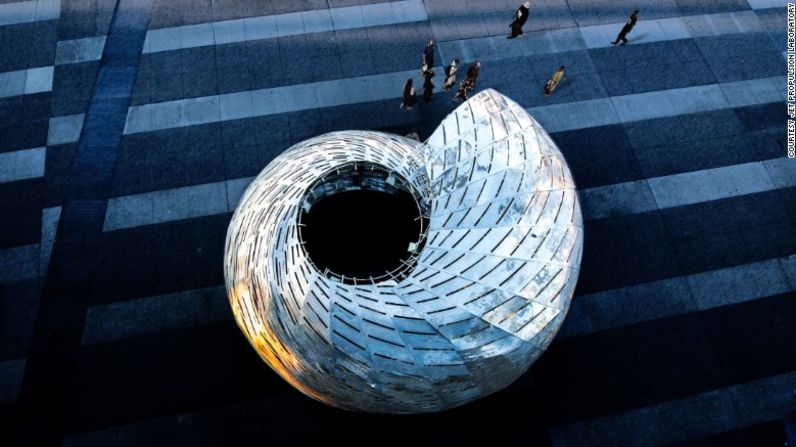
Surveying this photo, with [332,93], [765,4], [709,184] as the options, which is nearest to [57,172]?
[332,93]

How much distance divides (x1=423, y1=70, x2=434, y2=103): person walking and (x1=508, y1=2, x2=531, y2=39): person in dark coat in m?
3.05

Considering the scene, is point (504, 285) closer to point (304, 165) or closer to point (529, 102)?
point (304, 165)

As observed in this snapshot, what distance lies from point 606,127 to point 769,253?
515 centimetres

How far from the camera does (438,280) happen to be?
233 inches

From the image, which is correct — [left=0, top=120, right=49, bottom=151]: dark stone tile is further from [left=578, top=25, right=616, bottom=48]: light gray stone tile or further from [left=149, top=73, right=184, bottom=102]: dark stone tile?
[left=578, top=25, right=616, bottom=48]: light gray stone tile

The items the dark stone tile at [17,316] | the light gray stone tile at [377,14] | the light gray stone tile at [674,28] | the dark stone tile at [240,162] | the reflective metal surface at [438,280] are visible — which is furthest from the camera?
the light gray stone tile at [674,28]

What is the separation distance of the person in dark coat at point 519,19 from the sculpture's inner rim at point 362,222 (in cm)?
861

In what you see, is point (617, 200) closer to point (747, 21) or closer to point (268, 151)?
point (747, 21)

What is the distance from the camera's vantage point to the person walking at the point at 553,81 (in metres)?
13.4

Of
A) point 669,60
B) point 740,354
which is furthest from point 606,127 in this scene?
point 740,354

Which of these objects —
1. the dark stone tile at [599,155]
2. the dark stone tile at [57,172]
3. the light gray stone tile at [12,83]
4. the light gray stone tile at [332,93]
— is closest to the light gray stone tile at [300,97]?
the light gray stone tile at [332,93]

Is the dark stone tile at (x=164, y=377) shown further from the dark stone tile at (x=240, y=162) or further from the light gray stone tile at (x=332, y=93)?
the light gray stone tile at (x=332, y=93)

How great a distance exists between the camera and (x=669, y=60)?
14805 millimetres

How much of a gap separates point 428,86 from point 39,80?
1054 cm
